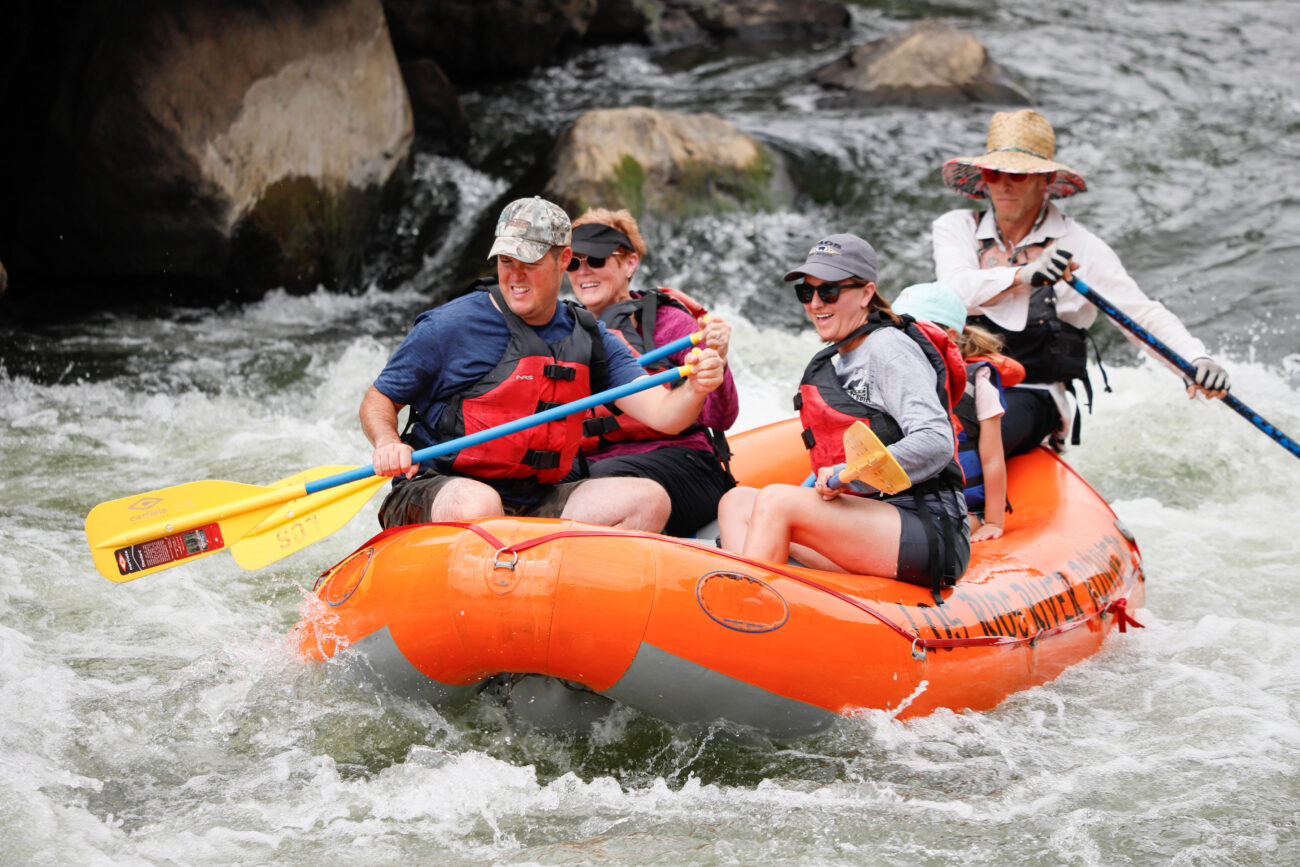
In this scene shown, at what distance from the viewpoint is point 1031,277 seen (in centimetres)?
396

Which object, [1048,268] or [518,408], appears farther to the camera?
[1048,268]

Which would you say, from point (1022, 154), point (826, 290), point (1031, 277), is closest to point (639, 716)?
point (826, 290)

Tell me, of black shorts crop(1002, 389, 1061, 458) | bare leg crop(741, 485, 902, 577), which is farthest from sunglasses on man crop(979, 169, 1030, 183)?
bare leg crop(741, 485, 902, 577)

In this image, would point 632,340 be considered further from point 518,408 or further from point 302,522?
point 302,522

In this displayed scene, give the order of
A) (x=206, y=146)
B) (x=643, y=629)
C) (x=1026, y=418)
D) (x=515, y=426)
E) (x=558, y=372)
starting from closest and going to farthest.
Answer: (x=643, y=629), (x=515, y=426), (x=558, y=372), (x=1026, y=418), (x=206, y=146)

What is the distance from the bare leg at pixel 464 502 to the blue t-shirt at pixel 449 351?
231mm

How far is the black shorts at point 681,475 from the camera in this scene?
11.6ft

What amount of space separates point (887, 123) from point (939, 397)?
21.8ft

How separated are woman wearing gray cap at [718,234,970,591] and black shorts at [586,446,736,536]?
360mm

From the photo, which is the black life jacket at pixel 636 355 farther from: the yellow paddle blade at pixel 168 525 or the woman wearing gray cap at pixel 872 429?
the yellow paddle blade at pixel 168 525

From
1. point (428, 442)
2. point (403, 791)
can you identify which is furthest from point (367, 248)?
point (403, 791)

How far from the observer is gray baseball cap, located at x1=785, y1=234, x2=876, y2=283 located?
3.05 m

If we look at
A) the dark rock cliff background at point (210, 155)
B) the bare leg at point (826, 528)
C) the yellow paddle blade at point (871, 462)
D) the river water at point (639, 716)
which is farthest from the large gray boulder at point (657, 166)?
the yellow paddle blade at point (871, 462)

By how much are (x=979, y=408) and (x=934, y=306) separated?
372mm
